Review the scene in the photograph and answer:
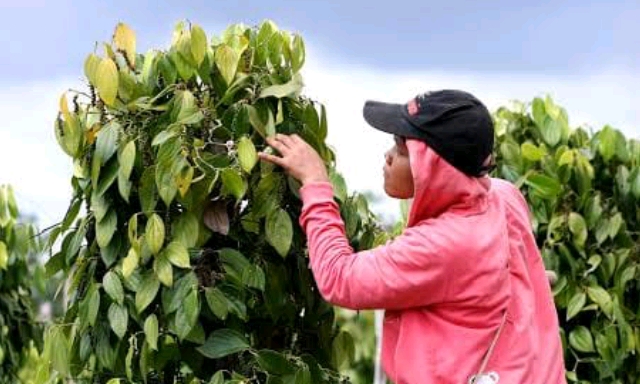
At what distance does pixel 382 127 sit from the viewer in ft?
5.77

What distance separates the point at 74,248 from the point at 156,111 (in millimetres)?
273

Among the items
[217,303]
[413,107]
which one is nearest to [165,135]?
[217,303]

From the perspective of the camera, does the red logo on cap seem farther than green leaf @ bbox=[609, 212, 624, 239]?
No

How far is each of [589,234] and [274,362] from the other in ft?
Answer: 4.54

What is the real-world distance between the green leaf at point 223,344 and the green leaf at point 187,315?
0.16ft

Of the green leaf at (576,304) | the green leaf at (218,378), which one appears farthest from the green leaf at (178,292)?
the green leaf at (576,304)

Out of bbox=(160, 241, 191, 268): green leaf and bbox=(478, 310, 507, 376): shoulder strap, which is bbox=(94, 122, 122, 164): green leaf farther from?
bbox=(478, 310, 507, 376): shoulder strap

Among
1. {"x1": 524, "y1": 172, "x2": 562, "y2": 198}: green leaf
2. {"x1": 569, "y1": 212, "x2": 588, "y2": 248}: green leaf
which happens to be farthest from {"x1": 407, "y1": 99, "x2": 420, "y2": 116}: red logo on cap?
{"x1": 569, "y1": 212, "x2": 588, "y2": 248}: green leaf

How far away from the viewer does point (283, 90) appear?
5.98 ft

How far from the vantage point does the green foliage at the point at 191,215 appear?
5.88 feet

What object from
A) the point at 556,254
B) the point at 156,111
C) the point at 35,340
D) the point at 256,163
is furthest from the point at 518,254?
the point at 35,340

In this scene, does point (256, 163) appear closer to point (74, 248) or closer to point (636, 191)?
point (74, 248)

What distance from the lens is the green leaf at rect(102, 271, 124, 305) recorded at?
182 centimetres

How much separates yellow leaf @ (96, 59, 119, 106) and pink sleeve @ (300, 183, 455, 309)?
0.39 metres
